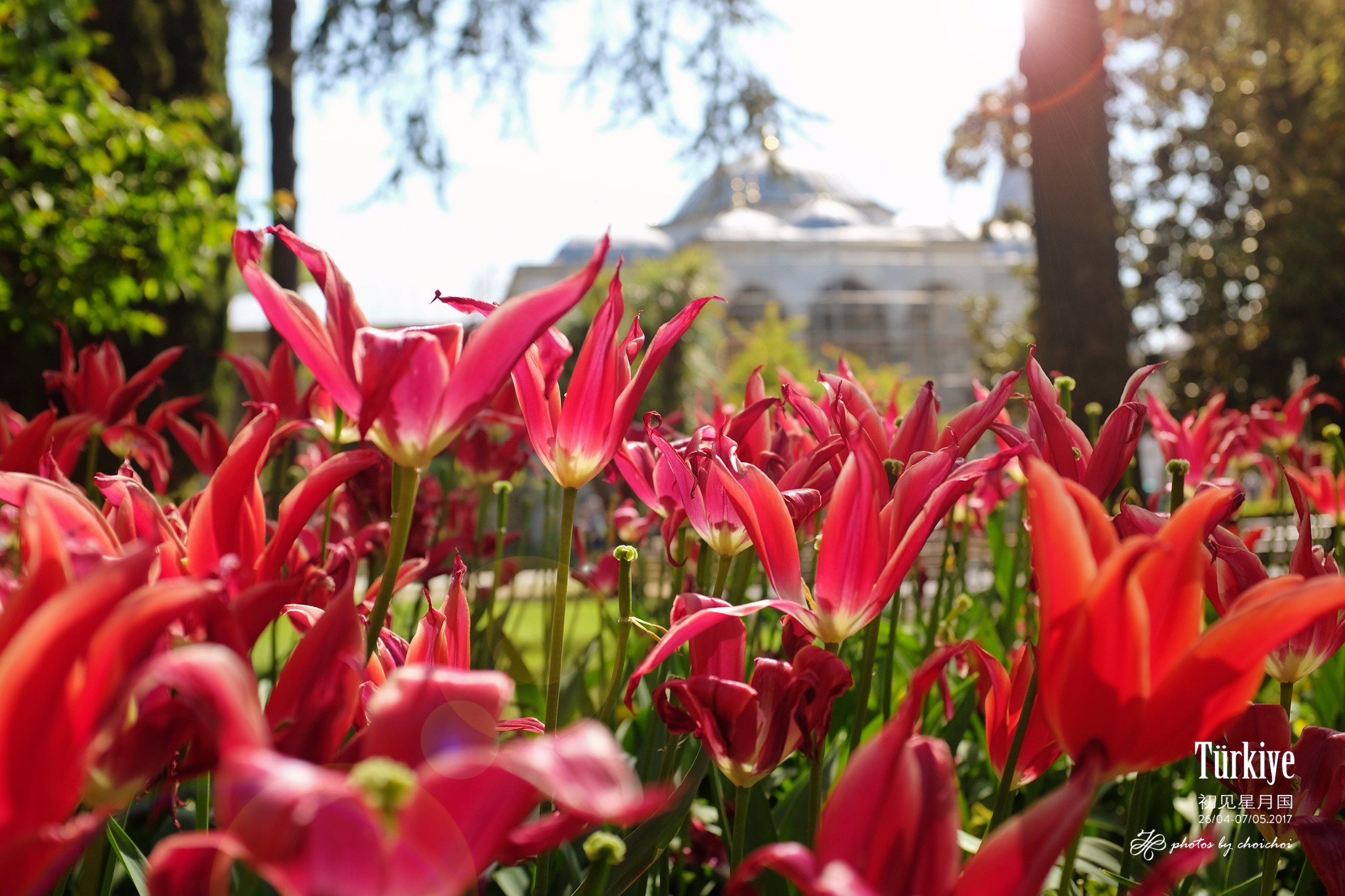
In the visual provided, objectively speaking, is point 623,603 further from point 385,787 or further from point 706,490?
point 385,787

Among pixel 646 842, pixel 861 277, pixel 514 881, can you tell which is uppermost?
pixel 861 277

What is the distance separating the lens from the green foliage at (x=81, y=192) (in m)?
3.08

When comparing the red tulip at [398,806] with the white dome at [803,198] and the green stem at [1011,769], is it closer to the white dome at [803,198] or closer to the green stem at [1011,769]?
the green stem at [1011,769]

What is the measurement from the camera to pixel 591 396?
2.29 ft

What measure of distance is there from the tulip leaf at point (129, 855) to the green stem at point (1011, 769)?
1.78 feet

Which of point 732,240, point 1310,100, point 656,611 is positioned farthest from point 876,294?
point 656,611

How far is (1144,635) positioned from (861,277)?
33810 millimetres

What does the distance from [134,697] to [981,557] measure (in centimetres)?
405

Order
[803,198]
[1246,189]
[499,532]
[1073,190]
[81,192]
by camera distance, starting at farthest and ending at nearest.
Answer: [803,198] < [1246,189] < [1073,190] < [81,192] < [499,532]

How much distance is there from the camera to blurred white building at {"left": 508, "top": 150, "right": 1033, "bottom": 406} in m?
30.9

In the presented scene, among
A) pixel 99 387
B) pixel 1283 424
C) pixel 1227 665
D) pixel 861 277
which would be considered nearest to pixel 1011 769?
pixel 1227 665

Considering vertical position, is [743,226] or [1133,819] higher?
[743,226]

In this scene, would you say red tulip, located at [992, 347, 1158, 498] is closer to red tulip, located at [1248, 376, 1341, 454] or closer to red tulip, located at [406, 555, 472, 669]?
red tulip, located at [406, 555, 472, 669]

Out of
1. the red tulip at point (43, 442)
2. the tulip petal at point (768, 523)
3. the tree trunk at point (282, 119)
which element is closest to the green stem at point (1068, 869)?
the tulip petal at point (768, 523)
